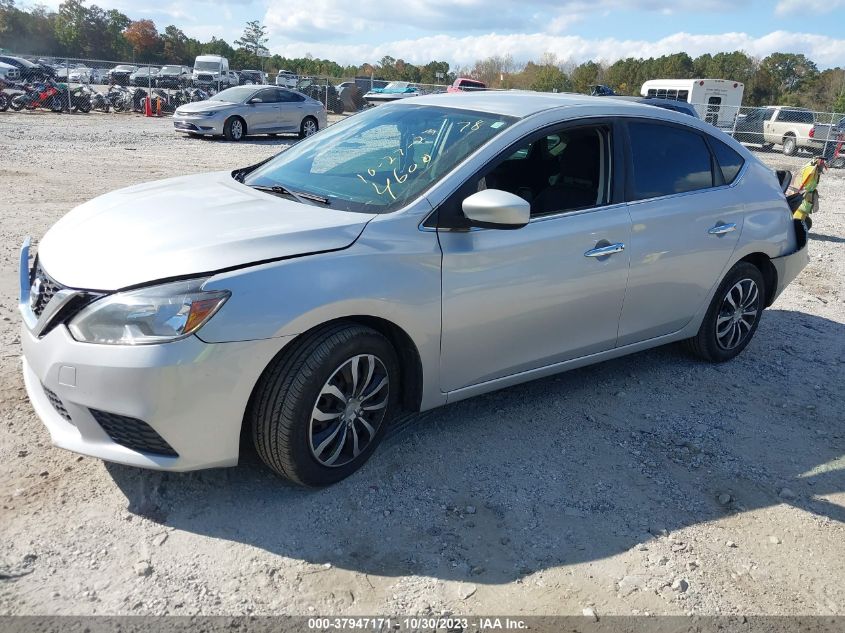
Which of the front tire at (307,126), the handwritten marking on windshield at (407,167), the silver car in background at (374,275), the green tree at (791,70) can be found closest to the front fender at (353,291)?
the silver car in background at (374,275)

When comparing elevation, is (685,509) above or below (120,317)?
below

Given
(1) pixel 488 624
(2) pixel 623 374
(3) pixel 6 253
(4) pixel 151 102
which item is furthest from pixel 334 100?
(1) pixel 488 624

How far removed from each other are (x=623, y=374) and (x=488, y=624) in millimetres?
2711

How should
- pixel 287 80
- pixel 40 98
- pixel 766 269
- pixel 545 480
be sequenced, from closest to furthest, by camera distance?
pixel 545 480, pixel 766 269, pixel 40 98, pixel 287 80

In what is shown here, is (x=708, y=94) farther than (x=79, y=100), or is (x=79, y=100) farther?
(x=708, y=94)

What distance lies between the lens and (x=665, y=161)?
4.53 meters

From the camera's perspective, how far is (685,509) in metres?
3.51

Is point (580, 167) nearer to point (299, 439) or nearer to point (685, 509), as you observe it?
point (685, 509)

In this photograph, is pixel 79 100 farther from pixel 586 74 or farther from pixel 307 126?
pixel 586 74

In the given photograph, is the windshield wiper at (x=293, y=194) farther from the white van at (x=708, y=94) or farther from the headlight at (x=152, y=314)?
the white van at (x=708, y=94)

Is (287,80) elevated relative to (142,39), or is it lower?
lower

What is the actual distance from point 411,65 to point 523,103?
267 ft

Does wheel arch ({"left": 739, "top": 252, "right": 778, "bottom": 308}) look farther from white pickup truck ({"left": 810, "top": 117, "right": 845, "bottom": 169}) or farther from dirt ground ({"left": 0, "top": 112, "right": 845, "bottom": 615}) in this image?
white pickup truck ({"left": 810, "top": 117, "right": 845, "bottom": 169})

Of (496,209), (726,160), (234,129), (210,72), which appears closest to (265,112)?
(234,129)
